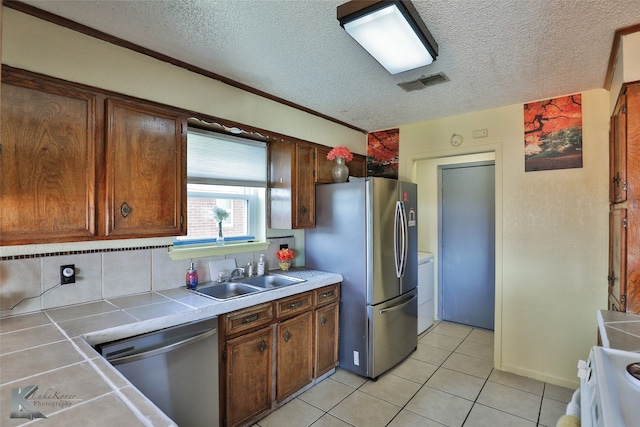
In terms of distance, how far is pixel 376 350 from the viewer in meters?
2.75

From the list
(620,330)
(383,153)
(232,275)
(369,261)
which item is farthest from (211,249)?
(620,330)

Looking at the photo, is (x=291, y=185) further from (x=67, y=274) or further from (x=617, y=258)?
(x=617, y=258)

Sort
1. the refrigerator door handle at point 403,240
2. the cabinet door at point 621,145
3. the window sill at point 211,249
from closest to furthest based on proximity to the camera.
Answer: the cabinet door at point 621,145 → the window sill at point 211,249 → the refrigerator door handle at point 403,240

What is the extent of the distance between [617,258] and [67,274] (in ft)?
11.2

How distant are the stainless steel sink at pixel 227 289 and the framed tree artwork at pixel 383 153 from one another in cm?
214

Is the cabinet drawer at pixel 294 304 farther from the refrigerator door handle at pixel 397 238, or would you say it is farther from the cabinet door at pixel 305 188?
the refrigerator door handle at pixel 397 238

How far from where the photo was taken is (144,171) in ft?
6.37

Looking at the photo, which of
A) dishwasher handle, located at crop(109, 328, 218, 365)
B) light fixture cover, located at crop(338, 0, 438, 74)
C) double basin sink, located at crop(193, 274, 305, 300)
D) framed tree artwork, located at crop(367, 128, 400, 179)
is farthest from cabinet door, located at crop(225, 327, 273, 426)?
framed tree artwork, located at crop(367, 128, 400, 179)

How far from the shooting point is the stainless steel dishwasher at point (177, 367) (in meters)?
1.52

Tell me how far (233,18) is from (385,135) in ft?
8.09

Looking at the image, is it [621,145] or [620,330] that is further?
[621,145]

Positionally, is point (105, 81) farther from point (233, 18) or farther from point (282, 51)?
point (282, 51)

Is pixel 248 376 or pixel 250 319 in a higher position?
pixel 250 319

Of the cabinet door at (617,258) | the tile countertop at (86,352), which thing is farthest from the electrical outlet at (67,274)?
the cabinet door at (617,258)
